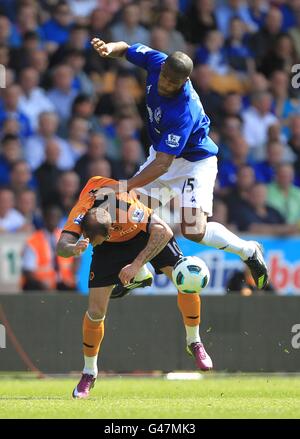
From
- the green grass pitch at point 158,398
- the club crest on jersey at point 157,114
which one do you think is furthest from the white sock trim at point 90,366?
the club crest on jersey at point 157,114

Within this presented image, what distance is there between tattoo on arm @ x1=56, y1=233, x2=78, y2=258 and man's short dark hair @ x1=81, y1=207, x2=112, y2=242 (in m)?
0.13

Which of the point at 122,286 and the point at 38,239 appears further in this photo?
the point at 38,239

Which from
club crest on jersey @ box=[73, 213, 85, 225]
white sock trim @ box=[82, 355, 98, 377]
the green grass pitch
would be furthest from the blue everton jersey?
the green grass pitch

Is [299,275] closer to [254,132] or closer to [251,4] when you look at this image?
[254,132]

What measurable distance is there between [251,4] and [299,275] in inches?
240

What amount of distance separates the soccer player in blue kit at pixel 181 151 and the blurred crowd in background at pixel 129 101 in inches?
161

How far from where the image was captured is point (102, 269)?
9.80 m

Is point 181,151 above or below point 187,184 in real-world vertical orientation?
above

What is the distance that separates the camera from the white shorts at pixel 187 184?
33.9 ft

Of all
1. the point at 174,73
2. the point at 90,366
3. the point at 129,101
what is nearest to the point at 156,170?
the point at 174,73

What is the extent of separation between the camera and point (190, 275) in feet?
32.0

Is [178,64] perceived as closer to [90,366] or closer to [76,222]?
[76,222]

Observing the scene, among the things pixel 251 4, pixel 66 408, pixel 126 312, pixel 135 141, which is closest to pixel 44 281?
pixel 126 312

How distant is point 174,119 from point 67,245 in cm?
158
